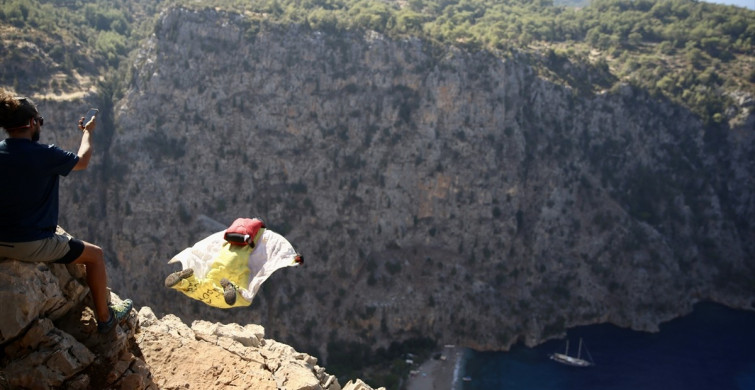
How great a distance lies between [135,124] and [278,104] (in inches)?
525

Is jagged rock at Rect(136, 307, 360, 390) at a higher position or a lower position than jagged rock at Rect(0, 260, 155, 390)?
lower

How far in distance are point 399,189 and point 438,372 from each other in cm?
1728

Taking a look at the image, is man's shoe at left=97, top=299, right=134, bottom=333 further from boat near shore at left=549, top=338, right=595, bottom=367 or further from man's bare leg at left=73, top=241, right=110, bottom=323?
boat near shore at left=549, top=338, right=595, bottom=367

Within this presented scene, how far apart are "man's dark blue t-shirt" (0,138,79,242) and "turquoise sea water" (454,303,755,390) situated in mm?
42756

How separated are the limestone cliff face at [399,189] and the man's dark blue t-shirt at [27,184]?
143ft

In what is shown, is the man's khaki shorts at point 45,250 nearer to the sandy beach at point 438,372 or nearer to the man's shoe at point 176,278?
the man's shoe at point 176,278

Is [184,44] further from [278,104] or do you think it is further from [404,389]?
[404,389]

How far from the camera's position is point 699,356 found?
51.8m

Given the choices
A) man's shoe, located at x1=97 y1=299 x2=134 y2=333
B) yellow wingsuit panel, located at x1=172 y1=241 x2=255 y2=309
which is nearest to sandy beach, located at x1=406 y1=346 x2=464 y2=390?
yellow wingsuit panel, located at x1=172 y1=241 x2=255 y2=309

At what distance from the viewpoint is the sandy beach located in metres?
46.0

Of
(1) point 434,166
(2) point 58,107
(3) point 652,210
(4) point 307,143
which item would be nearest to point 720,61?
(3) point 652,210

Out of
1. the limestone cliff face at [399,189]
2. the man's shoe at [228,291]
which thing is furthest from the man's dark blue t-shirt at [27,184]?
the limestone cliff face at [399,189]

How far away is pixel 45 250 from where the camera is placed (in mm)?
7297

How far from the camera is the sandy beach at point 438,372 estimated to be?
46003 millimetres
